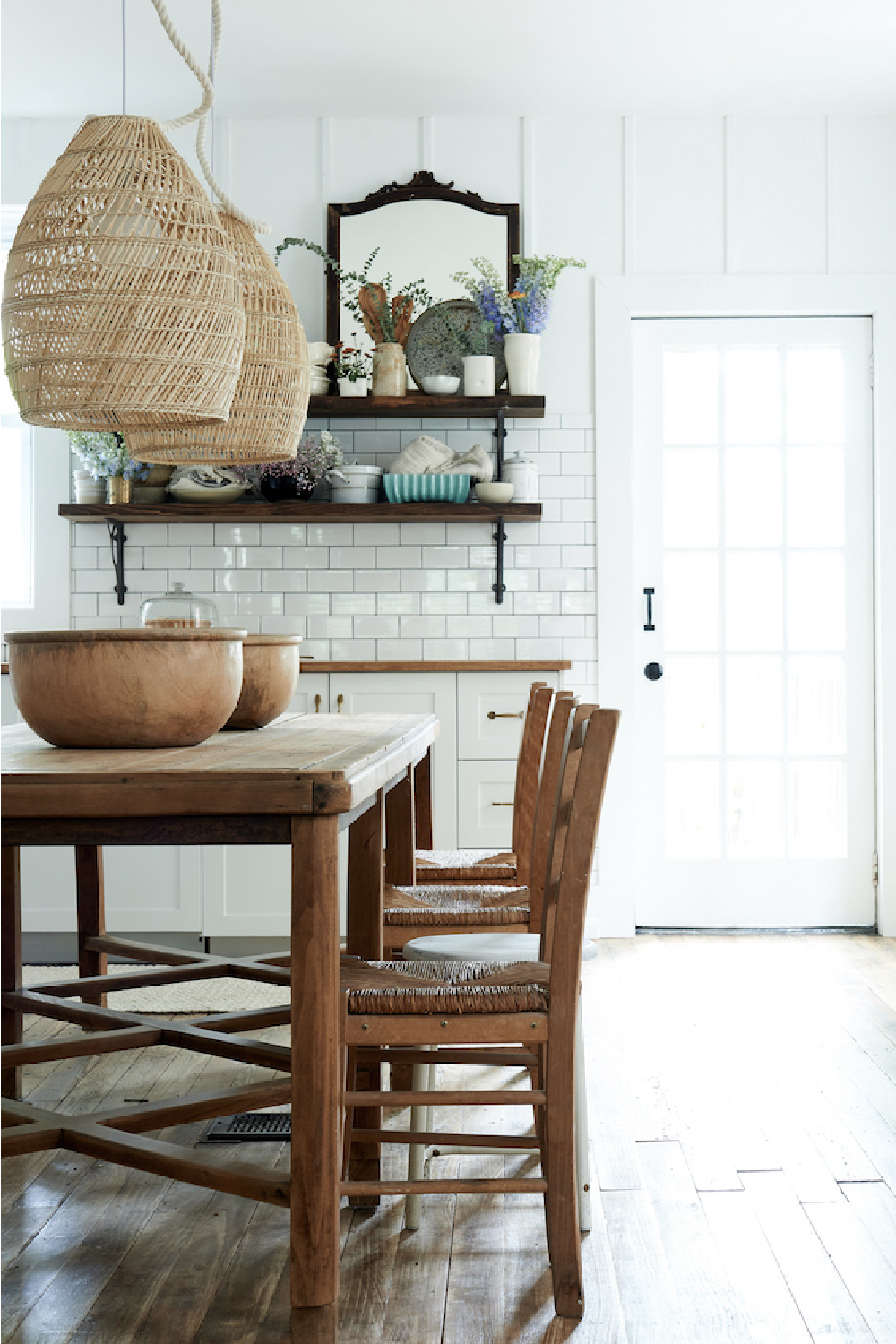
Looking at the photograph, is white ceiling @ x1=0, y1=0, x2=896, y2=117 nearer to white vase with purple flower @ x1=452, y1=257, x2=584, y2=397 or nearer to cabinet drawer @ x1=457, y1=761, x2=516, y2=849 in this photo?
white vase with purple flower @ x1=452, y1=257, x2=584, y2=397

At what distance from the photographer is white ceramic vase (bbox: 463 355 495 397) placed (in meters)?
4.12

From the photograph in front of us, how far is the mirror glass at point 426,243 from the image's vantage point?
4.34 m

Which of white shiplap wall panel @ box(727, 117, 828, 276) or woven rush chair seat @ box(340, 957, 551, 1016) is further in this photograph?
white shiplap wall panel @ box(727, 117, 828, 276)

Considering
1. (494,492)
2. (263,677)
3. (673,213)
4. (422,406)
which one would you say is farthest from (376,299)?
(263,677)

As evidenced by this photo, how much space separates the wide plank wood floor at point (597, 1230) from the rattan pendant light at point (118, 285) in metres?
1.32

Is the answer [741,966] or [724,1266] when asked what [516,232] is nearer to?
[741,966]

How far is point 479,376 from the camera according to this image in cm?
412

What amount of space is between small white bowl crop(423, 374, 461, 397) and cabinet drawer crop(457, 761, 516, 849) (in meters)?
1.25

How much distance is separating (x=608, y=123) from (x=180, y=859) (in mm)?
2986

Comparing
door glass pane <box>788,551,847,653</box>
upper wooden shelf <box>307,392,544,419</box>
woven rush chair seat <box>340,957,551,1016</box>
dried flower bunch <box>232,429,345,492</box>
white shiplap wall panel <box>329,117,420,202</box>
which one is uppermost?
white shiplap wall panel <box>329,117,420,202</box>

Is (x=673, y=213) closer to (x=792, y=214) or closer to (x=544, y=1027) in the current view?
(x=792, y=214)

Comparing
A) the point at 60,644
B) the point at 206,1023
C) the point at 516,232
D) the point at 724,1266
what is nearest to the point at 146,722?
the point at 60,644

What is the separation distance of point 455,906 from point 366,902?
1.23 ft

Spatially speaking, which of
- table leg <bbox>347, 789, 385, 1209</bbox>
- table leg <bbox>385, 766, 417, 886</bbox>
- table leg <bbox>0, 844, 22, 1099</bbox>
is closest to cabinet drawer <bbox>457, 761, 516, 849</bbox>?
table leg <bbox>385, 766, 417, 886</bbox>
